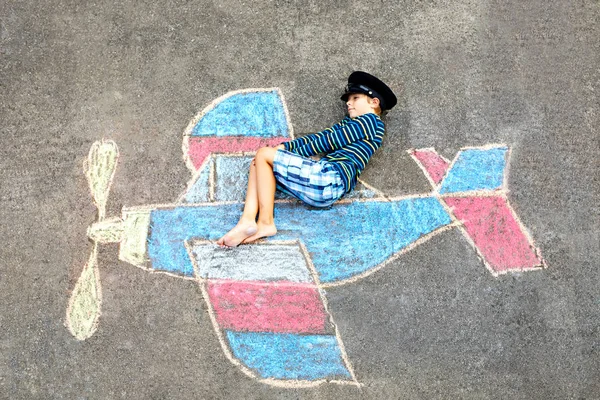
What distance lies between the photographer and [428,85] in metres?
3.65

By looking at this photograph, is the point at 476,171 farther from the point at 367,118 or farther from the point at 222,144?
the point at 222,144

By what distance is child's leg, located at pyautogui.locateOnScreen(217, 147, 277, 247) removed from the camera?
3271mm

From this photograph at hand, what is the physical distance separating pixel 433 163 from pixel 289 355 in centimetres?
157

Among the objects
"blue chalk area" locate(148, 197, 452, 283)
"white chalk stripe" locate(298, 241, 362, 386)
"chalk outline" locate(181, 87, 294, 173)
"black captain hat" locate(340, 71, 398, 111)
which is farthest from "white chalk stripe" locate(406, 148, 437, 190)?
"white chalk stripe" locate(298, 241, 362, 386)

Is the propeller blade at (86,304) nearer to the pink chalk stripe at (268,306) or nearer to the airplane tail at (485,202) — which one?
the pink chalk stripe at (268,306)

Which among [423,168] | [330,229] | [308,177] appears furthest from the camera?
[423,168]

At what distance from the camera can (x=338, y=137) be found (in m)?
3.37

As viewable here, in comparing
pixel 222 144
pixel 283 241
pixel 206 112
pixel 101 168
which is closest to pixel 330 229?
pixel 283 241

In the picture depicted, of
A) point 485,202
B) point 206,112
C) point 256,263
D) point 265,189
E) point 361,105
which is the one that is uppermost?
point 361,105

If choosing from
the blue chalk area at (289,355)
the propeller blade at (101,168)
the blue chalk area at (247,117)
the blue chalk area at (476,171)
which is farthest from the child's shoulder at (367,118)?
the propeller blade at (101,168)

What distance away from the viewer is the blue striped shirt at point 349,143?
11.0ft

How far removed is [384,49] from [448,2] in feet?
1.92

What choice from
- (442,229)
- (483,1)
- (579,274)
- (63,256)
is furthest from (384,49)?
(63,256)

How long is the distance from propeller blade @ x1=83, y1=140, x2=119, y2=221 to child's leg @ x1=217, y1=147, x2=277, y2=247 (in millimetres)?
873
